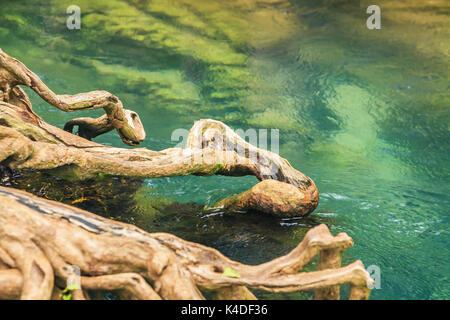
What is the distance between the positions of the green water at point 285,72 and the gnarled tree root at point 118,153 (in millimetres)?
2359

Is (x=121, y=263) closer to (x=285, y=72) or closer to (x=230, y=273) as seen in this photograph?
(x=230, y=273)

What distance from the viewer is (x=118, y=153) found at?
4.34m

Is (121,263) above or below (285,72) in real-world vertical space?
below

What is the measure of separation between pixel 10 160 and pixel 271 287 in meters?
2.54

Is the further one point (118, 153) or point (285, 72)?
point (285, 72)

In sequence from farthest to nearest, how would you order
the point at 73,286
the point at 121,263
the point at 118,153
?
the point at 118,153 → the point at 121,263 → the point at 73,286

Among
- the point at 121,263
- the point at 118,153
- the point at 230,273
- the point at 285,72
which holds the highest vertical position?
the point at 285,72

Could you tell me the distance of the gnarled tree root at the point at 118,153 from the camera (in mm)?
3747

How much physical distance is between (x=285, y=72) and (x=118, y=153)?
741cm

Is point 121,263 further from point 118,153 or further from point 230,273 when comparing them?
point 118,153

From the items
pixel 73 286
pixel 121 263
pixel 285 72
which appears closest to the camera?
pixel 73 286

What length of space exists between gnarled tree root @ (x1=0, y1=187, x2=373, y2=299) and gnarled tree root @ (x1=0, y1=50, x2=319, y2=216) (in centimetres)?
96

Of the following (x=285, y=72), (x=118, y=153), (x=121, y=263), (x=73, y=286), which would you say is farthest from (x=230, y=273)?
(x=285, y=72)
